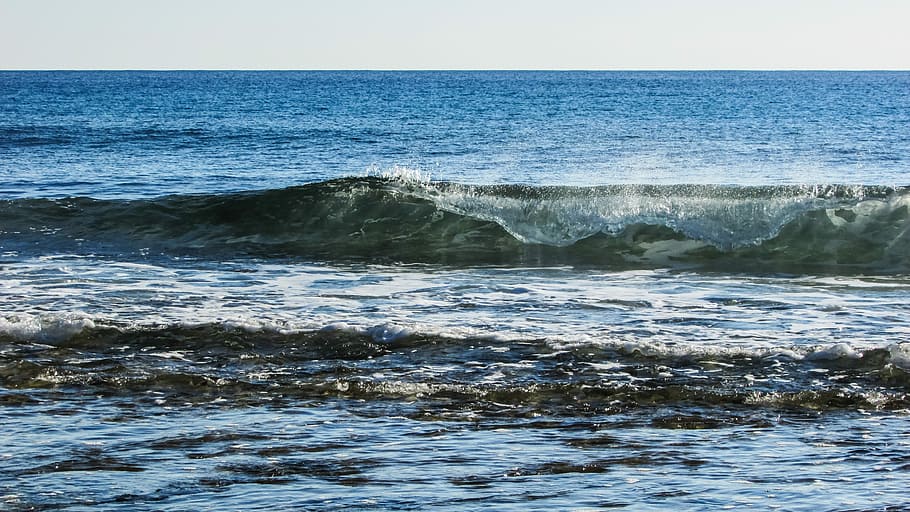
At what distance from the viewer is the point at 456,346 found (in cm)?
848

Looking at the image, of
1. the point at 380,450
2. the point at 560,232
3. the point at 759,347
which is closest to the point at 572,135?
the point at 560,232

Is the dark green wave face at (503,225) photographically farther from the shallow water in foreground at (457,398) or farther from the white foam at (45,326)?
the white foam at (45,326)

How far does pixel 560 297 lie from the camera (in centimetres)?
1102

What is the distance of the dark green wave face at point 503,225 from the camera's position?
1463 cm

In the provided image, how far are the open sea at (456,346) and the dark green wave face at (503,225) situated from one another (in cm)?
7

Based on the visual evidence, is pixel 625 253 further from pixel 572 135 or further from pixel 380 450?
pixel 572 135

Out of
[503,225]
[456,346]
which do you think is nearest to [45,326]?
[456,346]

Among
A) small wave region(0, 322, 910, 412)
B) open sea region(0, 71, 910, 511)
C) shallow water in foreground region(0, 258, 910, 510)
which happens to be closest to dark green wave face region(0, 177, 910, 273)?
open sea region(0, 71, 910, 511)

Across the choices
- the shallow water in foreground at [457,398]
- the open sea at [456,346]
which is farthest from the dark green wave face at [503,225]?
the shallow water in foreground at [457,398]

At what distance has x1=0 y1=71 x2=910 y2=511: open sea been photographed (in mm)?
5336

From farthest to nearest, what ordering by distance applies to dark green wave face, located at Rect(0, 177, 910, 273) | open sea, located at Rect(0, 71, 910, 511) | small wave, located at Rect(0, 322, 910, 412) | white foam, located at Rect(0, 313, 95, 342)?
dark green wave face, located at Rect(0, 177, 910, 273), white foam, located at Rect(0, 313, 95, 342), small wave, located at Rect(0, 322, 910, 412), open sea, located at Rect(0, 71, 910, 511)

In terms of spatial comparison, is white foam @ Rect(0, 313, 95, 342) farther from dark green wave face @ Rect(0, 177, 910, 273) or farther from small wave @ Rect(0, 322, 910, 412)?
dark green wave face @ Rect(0, 177, 910, 273)

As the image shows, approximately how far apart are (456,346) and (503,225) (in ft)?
27.1

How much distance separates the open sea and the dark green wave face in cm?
7
